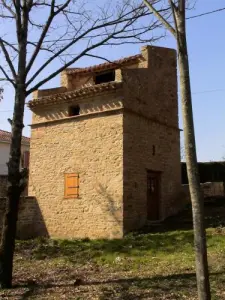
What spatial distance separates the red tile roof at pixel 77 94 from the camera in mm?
16359

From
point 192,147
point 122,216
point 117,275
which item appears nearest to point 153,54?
point 122,216

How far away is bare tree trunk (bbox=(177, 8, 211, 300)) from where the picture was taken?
558 cm

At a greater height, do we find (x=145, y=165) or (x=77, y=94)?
(x=77, y=94)

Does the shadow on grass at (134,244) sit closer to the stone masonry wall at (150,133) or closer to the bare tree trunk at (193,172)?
the stone masonry wall at (150,133)

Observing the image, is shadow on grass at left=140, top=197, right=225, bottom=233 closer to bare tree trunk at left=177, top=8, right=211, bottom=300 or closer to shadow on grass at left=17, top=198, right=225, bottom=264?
shadow on grass at left=17, top=198, right=225, bottom=264

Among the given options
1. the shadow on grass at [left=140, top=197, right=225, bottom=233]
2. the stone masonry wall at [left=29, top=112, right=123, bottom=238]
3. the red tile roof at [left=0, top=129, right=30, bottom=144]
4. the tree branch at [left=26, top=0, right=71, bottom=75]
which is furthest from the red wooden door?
the red tile roof at [left=0, top=129, right=30, bottom=144]

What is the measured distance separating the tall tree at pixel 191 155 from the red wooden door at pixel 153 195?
11.7 meters

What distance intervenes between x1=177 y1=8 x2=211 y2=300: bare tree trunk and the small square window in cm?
1156

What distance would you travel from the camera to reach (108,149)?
1639 cm

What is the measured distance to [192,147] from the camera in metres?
5.78

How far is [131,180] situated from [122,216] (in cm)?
146

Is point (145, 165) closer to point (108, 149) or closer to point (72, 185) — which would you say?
point (108, 149)

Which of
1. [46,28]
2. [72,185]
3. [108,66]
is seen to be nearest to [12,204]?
[46,28]

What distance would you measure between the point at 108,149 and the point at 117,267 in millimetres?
6063
